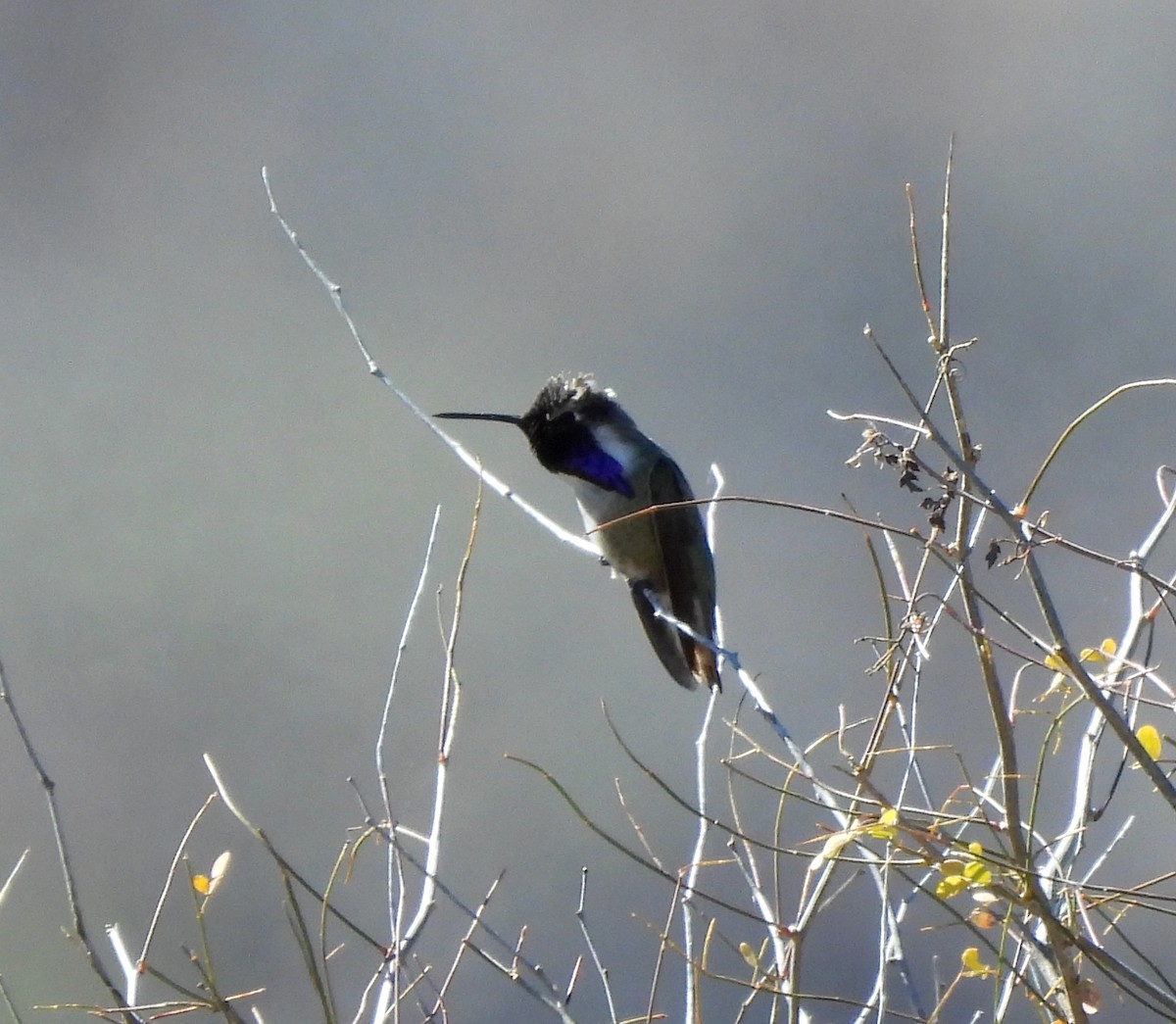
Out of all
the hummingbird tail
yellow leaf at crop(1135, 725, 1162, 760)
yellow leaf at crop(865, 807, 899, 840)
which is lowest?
yellow leaf at crop(865, 807, 899, 840)

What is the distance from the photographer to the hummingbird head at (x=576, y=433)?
3.05 meters

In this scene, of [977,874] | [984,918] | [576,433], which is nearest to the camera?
[977,874]

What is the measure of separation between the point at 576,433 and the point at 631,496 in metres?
0.21

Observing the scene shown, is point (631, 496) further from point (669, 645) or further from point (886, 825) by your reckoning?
point (886, 825)

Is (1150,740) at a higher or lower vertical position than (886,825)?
higher

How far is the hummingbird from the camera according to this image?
3.06 metres

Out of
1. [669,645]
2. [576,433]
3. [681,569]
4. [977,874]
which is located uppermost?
[576,433]

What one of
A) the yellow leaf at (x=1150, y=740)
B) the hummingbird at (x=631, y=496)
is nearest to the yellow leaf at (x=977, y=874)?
the yellow leaf at (x=1150, y=740)

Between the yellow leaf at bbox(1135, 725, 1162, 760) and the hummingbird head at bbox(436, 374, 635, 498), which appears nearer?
the yellow leaf at bbox(1135, 725, 1162, 760)

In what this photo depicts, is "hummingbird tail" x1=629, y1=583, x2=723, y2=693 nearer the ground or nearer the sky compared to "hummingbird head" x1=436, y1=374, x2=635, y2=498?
nearer the ground

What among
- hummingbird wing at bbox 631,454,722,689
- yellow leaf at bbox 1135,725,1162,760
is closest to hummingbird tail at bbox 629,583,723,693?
hummingbird wing at bbox 631,454,722,689

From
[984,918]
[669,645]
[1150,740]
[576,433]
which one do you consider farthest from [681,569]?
[1150,740]

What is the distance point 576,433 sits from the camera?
3.05m

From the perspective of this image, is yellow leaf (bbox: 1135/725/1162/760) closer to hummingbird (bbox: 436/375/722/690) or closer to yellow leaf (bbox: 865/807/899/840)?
yellow leaf (bbox: 865/807/899/840)
